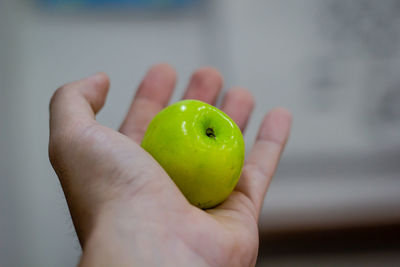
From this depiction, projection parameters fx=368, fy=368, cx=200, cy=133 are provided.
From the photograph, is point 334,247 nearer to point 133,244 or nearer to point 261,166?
point 261,166

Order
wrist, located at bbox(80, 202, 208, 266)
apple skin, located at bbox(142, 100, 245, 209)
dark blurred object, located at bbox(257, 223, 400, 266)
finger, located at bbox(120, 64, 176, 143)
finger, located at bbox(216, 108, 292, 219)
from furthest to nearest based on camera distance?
dark blurred object, located at bbox(257, 223, 400, 266) < finger, located at bbox(120, 64, 176, 143) < finger, located at bbox(216, 108, 292, 219) < apple skin, located at bbox(142, 100, 245, 209) < wrist, located at bbox(80, 202, 208, 266)

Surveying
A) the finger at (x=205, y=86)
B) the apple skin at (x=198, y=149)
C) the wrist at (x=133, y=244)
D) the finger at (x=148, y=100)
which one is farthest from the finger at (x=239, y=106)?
the wrist at (x=133, y=244)

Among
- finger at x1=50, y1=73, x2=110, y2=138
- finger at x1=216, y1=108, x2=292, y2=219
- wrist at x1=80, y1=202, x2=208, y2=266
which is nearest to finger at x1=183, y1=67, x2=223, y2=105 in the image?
finger at x1=216, y1=108, x2=292, y2=219

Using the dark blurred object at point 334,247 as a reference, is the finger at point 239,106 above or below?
above

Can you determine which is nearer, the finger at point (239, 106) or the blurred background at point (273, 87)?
the finger at point (239, 106)

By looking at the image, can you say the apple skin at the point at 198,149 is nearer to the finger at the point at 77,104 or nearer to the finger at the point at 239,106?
the finger at the point at 77,104

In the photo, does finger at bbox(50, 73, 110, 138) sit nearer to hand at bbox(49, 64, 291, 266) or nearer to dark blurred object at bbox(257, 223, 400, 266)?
hand at bbox(49, 64, 291, 266)

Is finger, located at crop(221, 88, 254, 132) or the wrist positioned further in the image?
finger, located at crop(221, 88, 254, 132)

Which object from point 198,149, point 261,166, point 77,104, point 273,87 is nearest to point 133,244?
point 198,149
